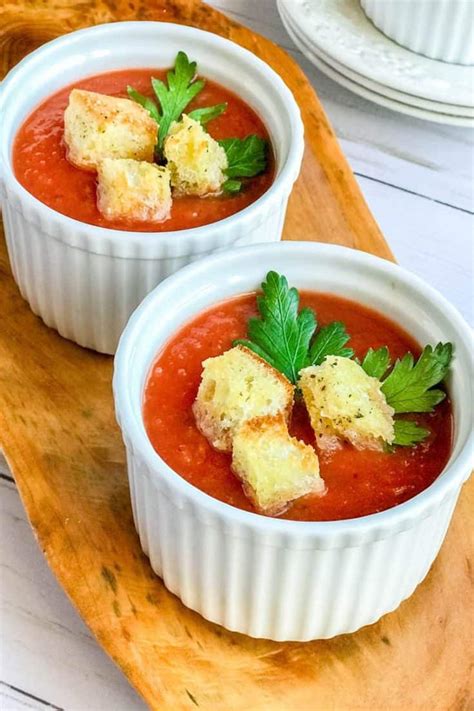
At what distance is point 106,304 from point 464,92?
0.98 meters

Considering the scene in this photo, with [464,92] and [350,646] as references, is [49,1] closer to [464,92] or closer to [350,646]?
[464,92]

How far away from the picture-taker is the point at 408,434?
1686 millimetres

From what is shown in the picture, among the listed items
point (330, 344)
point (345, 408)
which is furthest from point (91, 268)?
point (345, 408)

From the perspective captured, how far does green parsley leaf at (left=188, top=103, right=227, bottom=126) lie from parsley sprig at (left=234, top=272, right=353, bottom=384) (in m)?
0.49

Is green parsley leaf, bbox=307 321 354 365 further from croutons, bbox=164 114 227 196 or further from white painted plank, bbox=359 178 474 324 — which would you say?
white painted plank, bbox=359 178 474 324

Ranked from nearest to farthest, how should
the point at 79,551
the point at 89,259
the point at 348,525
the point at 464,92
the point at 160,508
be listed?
the point at 348,525, the point at 160,508, the point at 79,551, the point at 89,259, the point at 464,92

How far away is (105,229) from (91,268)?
3.3 inches

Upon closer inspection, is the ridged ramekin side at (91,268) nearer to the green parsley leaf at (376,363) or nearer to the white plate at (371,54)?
the green parsley leaf at (376,363)

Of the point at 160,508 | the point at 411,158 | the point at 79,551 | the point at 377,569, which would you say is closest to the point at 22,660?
the point at 79,551

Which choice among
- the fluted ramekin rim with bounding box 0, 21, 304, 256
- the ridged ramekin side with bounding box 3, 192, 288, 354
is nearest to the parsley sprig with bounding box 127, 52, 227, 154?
the fluted ramekin rim with bounding box 0, 21, 304, 256

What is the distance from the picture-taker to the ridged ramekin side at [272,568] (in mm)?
1569

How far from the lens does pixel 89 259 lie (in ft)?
6.57

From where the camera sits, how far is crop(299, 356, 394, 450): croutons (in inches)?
65.4

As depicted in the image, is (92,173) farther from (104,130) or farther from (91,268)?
(91,268)
